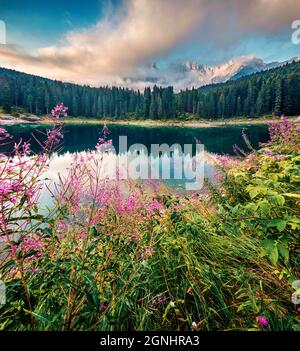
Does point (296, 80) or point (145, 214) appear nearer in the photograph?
point (145, 214)

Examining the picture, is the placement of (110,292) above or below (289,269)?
below

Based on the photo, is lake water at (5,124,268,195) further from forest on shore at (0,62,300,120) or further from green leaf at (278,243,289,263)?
forest on shore at (0,62,300,120)

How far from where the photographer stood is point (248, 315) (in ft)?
5.77

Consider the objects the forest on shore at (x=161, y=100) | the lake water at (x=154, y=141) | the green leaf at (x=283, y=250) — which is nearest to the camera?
the green leaf at (x=283, y=250)

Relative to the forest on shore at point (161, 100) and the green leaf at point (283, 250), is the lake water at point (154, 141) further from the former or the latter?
the forest on shore at point (161, 100)

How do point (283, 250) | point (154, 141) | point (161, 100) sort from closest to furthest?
1. point (283, 250)
2. point (154, 141)
3. point (161, 100)

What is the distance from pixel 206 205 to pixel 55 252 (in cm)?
293

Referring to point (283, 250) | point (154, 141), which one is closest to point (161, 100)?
point (154, 141)

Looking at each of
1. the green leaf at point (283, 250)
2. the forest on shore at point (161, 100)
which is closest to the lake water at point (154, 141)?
the green leaf at point (283, 250)

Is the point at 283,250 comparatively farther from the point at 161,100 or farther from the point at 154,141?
Result: the point at 161,100
